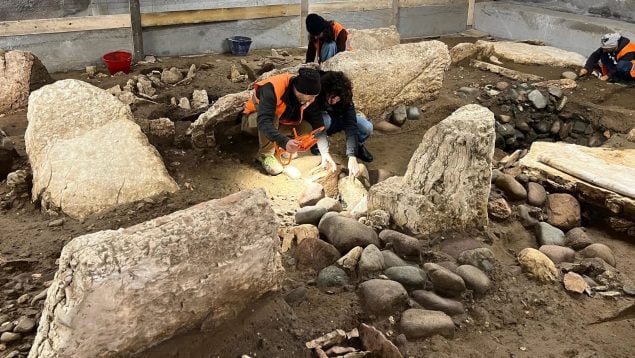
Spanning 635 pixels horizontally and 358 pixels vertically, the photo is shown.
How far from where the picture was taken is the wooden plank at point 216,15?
824 cm

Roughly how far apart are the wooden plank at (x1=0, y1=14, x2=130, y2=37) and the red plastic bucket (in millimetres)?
488

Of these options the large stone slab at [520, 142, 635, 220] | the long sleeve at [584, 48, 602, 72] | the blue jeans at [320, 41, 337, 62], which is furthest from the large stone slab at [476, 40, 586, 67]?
the large stone slab at [520, 142, 635, 220]

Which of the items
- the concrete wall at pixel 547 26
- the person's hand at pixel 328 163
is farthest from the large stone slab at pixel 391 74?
the concrete wall at pixel 547 26

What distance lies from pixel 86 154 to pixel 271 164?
59.7 inches

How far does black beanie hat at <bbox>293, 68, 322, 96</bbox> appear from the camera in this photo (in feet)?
14.6

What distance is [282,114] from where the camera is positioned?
16.0 feet

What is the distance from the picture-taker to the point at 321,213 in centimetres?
409

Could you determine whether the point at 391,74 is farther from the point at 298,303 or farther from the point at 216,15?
the point at 298,303

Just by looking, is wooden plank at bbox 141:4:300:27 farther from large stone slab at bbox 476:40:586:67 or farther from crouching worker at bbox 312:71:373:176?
crouching worker at bbox 312:71:373:176

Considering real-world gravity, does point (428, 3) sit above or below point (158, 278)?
above

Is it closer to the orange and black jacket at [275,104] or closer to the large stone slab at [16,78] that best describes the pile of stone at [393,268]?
the orange and black jacket at [275,104]

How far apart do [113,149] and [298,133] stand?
1599 mm

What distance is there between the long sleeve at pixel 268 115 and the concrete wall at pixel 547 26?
649 centimetres

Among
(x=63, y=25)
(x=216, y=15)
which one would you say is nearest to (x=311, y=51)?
(x=216, y=15)
